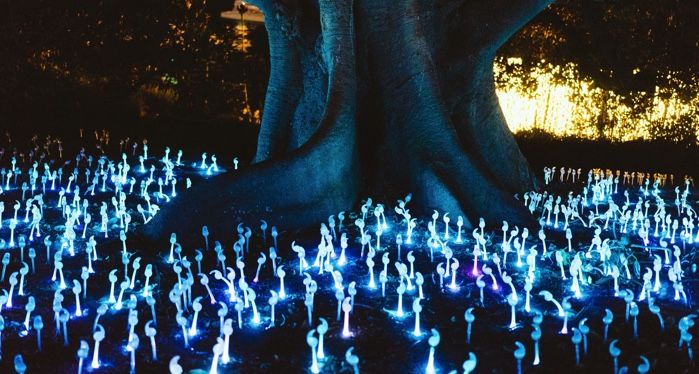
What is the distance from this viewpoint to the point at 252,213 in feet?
25.1

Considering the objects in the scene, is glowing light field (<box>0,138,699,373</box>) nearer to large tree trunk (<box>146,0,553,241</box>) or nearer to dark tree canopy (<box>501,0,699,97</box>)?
large tree trunk (<box>146,0,553,241</box>)

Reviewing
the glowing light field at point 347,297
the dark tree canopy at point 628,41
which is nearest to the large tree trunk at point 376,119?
the glowing light field at point 347,297

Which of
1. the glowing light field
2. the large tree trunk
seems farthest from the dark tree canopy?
the glowing light field

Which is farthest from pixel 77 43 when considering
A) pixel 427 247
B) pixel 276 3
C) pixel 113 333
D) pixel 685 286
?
pixel 685 286

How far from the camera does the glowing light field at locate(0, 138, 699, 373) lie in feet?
15.5

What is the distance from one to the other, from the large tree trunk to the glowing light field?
29cm

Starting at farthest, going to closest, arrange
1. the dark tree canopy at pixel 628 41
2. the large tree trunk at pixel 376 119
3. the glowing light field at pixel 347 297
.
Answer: the dark tree canopy at pixel 628 41, the large tree trunk at pixel 376 119, the glowing light field at pixel 347 297

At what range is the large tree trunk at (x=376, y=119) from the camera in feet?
25.8

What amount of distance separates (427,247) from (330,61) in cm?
271

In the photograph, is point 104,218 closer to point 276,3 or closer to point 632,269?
point 276,3

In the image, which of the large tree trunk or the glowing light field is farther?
the large tree trunk

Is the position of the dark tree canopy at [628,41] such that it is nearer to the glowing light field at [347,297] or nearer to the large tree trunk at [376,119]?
the large tree trunk at [376,119]

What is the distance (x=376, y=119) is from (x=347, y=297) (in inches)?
162

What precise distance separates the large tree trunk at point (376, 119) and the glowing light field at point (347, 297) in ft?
0.94
